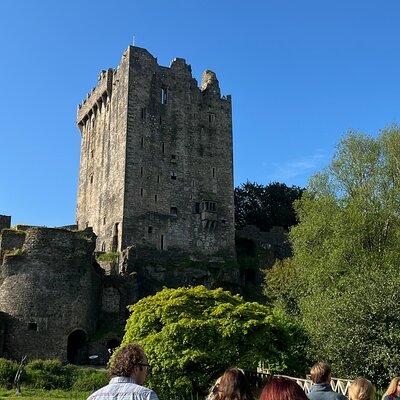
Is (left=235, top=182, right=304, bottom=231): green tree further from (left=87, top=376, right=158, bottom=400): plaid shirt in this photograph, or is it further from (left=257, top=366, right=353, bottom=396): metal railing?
(left=87, top=376, right=158, bottom=400): plaid shirt

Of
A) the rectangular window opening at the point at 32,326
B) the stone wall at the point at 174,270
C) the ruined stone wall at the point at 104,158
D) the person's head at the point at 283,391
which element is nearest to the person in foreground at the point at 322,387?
the person's head at the point at 283,391

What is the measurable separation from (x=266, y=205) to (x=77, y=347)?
125 feet

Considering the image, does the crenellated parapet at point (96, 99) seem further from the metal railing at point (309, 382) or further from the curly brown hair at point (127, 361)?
the curly brown hair at point (127, 361)

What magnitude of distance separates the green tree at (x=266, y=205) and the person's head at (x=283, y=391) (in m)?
65.7

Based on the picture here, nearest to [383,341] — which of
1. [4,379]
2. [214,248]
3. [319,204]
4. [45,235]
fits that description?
[319,204]

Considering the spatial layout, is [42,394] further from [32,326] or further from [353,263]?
[353,263]

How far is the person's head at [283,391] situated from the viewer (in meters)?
4.96

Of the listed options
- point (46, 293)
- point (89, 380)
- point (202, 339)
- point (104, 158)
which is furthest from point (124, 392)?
point (104, 158)

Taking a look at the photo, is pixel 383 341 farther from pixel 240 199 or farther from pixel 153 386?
pixel 240 199

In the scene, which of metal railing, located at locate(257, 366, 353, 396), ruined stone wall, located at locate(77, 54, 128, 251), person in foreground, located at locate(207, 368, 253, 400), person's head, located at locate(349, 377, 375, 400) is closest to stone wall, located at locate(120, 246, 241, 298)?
ruined stone wall, located at locate(77, 54, 128, 251)

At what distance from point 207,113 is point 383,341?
3781cm

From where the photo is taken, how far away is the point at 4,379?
30.0 metres

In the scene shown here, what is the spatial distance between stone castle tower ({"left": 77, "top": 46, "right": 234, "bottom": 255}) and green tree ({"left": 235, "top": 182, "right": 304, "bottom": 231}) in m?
14.9

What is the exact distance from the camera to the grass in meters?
25.5
